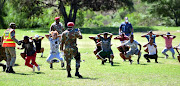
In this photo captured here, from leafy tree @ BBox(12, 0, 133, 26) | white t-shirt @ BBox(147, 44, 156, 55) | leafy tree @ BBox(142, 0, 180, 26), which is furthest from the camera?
leafy tree @ BBox(142, 0, 180, 26)

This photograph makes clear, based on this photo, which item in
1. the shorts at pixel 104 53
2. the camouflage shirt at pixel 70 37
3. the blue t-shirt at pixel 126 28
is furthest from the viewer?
the blue t-shirt at pixel 126 28

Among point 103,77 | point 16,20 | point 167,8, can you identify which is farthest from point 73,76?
point 16,20

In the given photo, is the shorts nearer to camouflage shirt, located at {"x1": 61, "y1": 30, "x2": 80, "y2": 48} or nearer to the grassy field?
the grassy field

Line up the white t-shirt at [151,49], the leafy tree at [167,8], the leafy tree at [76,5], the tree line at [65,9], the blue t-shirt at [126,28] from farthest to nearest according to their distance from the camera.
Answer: the leafy tree at [167,8] < the tree line at [65,9] < the leafy tree at [76,5] < the blue t-shirt at [126,28] < the white t-shirt at [151,49]

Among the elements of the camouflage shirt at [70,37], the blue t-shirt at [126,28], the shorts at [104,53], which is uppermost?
the camouflage shirt at [70,37]

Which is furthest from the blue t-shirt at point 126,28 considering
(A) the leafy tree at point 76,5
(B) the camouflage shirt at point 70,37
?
(A) the leafy tree at point 76,5

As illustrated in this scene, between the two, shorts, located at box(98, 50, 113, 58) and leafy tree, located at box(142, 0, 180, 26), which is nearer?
shorts, located at box(98, 50, 113, 58)

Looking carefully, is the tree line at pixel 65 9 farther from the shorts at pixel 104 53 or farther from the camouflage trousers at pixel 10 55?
the camouflage trousers at pixel 10 55

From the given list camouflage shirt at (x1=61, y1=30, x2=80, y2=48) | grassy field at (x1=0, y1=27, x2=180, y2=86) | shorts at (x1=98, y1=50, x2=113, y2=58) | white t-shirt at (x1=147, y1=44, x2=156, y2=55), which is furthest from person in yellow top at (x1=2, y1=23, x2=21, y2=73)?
white t-shirt at (x1=147, y1=44, x2=156, y2=55)

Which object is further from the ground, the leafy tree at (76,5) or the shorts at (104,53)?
the leafy tree at (76,5)

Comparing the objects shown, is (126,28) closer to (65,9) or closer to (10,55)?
(10,55)

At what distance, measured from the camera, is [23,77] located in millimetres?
13266

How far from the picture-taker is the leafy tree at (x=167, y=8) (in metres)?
55.5

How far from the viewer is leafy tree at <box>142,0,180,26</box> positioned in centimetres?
5549
